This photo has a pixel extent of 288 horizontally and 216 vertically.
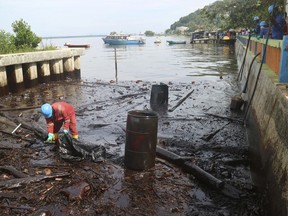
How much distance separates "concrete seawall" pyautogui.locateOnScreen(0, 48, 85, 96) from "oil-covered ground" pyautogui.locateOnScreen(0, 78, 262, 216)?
3.42 meters

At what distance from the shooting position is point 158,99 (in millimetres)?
11562

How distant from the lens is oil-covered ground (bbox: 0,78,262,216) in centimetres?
488

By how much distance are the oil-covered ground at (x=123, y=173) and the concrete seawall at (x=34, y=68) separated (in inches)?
134

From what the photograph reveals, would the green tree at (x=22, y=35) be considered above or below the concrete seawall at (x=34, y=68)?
above

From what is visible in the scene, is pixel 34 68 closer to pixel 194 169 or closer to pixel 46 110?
pixel 46 110

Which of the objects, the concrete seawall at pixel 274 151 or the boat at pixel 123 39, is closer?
the concrete seawall at pixel 274 151

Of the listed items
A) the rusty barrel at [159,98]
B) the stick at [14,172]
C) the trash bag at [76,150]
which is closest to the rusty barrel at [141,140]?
the trash bag at [76,150]

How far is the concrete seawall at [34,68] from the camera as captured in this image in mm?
13523

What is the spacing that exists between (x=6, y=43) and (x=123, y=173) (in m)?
14.2

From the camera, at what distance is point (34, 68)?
1591 cm

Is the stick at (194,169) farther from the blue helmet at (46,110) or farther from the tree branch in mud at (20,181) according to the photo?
the blue helmet at (46,110)

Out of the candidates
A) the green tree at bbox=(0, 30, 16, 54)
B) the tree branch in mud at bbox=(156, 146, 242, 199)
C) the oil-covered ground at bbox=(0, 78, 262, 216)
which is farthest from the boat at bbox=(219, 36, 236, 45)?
the tree branch in mud at bbox=(156, 146, 242, 199)

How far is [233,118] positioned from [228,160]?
3.58 metres

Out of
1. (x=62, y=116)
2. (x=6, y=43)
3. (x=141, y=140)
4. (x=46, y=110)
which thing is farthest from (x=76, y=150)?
(x=6, y=43)
